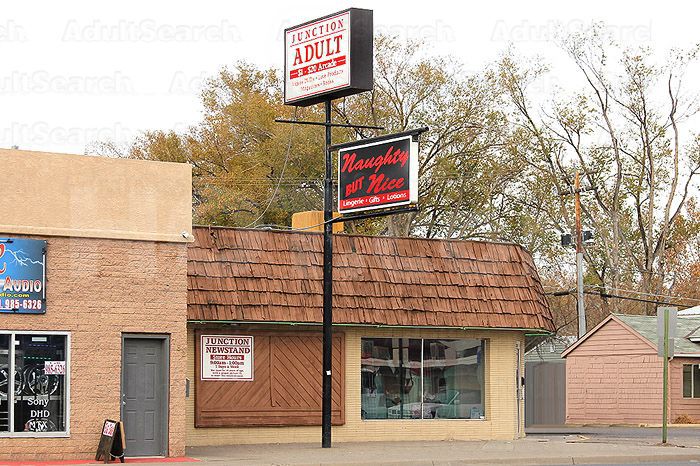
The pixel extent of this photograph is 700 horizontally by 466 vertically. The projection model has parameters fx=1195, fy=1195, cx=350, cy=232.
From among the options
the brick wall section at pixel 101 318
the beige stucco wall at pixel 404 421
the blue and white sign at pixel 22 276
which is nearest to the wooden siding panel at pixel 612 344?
the beige stucco wall at pixel 404 421

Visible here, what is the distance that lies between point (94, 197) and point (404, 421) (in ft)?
30.6

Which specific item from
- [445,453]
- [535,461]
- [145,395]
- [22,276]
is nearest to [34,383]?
[22,276]

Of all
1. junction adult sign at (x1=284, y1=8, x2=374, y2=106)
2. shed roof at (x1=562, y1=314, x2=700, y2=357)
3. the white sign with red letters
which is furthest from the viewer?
shed roof at (x1=562, y1=314, x2=700, y2=357)

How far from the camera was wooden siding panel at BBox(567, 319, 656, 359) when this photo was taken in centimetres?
4338

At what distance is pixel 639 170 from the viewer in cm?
5638

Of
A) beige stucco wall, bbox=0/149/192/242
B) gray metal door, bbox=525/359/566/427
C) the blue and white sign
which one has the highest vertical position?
beige stucco wall, bbox=0/149/192/242

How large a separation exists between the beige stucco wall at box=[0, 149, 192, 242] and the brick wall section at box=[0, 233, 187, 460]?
0.88ft

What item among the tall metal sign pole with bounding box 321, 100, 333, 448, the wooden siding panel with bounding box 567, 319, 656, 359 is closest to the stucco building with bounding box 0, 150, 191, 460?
the tall metal sign pole with bounding box 321, 100, 333, 448

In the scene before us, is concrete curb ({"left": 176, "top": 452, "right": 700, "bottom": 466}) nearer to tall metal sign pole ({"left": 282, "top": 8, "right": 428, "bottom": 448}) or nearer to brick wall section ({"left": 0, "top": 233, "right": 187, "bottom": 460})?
brick wall section ({"left": 0, "top": 233, "right": 187, "bottom": 460})

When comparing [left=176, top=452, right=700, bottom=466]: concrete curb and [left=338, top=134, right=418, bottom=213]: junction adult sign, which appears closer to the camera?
[left=176, top=452, right=700, bottom=466]: concrete curb

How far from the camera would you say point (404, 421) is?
85.3 feet

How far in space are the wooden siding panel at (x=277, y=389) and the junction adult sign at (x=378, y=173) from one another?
3.69 metres

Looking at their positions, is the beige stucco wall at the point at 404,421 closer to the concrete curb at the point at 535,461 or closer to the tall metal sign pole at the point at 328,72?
the tall metal sign pole at the point at 328,72

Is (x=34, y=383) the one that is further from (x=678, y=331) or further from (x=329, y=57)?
(x=678, y=331)
